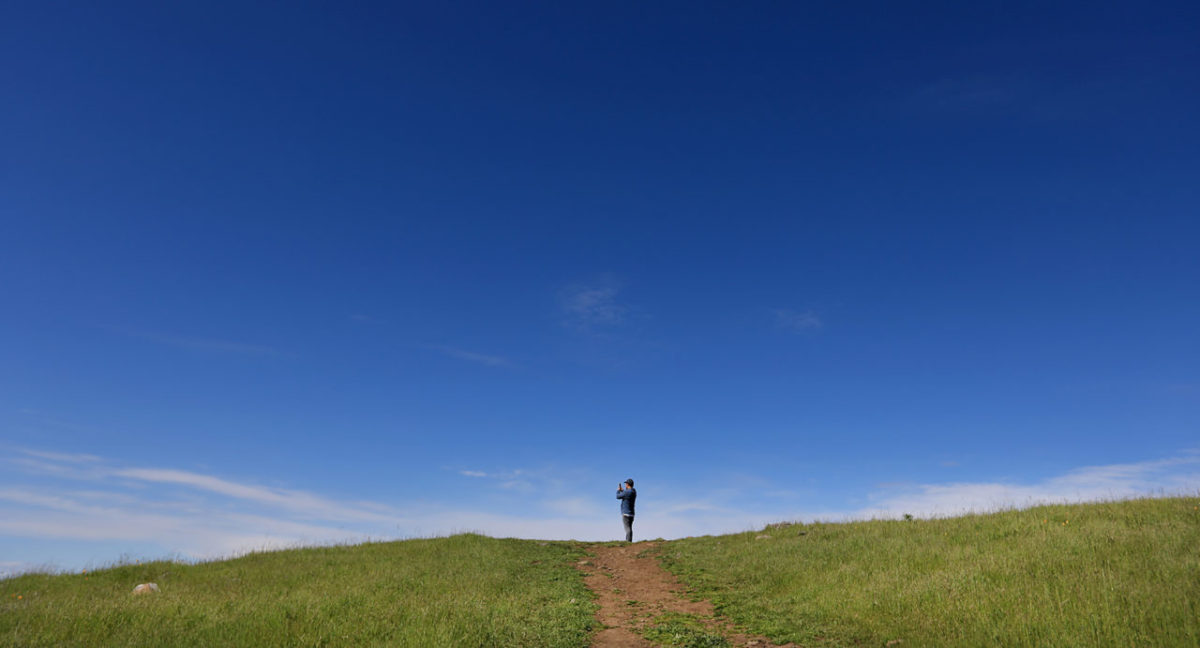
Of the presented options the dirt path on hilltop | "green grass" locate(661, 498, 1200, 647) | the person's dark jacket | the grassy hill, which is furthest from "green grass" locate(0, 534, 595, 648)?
the person's dark jacket

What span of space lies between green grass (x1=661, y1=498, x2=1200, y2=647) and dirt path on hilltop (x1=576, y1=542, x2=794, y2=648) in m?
0.64

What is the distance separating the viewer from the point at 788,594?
54.2 ft

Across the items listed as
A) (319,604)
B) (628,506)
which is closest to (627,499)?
(628,506)

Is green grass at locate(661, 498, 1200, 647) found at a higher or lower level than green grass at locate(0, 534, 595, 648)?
higher

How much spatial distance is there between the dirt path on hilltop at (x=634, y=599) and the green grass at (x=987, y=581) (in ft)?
2.09

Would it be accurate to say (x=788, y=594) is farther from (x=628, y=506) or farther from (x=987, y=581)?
(x=628, y=506)

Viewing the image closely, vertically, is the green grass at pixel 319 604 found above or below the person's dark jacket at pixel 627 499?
below

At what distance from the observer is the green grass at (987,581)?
1088cm

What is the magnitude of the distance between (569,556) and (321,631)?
1525cm

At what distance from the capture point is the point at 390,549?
2722cm

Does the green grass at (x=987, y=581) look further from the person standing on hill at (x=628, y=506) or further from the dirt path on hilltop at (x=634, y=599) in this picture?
the person standing on hill at (x=628, y=506)

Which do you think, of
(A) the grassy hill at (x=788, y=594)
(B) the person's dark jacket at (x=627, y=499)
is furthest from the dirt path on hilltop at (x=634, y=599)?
(B) the person's dark jacket at (x=627, y=499)

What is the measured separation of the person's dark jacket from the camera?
108ft

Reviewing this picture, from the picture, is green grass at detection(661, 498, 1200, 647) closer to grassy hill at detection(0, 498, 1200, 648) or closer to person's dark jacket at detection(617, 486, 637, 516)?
grassy hill at detection(0, 498, 1200, 648)
